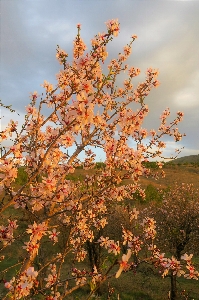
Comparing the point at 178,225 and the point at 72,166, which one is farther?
the point at 178,225

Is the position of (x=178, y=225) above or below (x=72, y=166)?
below

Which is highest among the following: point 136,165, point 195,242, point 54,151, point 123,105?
point 123,105

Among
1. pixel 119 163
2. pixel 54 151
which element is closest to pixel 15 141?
pixel 54 151

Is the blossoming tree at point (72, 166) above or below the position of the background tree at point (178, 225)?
above

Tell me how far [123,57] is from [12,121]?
4352 millimetres

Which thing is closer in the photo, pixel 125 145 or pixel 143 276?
pixel 125 145

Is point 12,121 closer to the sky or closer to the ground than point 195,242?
closer to the sky

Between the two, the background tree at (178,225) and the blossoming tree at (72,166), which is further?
the background tree at (178,225)

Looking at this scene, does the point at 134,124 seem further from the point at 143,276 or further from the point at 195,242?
the point at 143,276

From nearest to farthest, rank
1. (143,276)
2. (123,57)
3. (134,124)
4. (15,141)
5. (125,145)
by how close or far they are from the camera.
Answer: (15,141)
(125,145)
(134,124)
(123,57)
(143,276)

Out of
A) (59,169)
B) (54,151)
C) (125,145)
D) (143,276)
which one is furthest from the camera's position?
(143,276)

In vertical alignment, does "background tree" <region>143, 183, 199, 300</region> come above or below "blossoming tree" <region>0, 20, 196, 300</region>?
below

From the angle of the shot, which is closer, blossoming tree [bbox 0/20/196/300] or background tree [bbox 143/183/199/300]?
blossoming tree [bbox 0/20/196/300]

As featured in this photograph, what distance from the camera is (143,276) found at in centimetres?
1819
